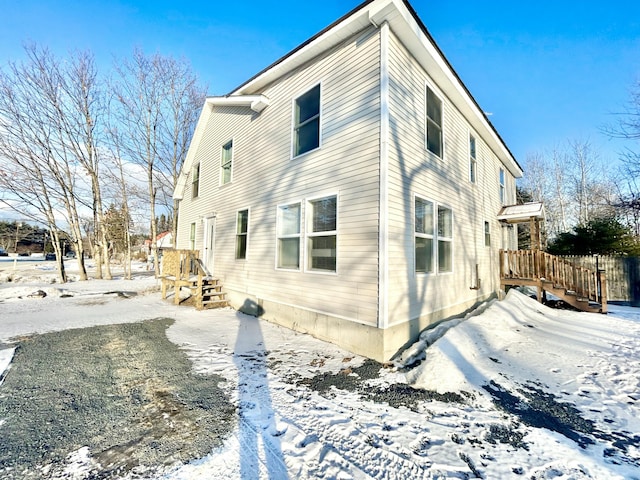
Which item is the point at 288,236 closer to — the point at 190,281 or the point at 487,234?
the point at 190,281

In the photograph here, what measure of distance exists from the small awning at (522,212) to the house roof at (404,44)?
278 centimetres

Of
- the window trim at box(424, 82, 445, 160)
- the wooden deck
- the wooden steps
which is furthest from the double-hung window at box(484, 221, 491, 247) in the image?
the window trim at box(424, 82, 445, 160)

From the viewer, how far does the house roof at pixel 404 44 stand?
4668 millimetres

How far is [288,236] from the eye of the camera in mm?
6211

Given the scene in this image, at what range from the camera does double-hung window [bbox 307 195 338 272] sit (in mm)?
5277

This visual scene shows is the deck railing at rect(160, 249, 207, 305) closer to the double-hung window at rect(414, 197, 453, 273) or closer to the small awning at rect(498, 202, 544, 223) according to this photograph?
the double-hung window at rect(414, 197, 453, 273)

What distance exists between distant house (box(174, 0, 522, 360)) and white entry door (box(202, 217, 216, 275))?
25.0 inches

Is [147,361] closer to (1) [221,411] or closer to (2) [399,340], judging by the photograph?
(1) [221,411]

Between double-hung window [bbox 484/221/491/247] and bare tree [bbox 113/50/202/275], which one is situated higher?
bare tree [bbox 113/50/202/275]

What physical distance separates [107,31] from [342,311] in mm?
12399

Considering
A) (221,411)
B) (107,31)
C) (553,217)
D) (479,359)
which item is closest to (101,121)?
(107,31)

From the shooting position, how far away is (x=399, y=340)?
15.3ft

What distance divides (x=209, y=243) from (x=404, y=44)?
8169mm

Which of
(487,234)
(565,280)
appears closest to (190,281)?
(487,234)
